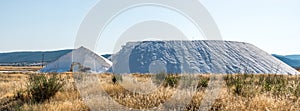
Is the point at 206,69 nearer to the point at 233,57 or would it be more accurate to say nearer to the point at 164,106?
the point at 233,57

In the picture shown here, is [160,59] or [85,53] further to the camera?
[85,53]

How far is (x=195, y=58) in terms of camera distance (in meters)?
54.8

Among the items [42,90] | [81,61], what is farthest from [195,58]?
[42,90]

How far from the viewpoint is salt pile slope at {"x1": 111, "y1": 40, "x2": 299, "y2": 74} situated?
52062mm

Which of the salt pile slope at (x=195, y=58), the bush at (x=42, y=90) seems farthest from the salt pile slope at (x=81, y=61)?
the bush at (x=42, y=90)

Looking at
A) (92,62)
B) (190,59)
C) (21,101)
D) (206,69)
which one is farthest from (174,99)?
(92,62)

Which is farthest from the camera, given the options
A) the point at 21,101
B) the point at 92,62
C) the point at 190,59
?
the point at 92,62

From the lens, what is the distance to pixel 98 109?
7895mm

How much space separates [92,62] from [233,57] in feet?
78.0

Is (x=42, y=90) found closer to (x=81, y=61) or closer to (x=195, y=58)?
(x=195, y=58)

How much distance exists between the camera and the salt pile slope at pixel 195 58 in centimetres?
5206

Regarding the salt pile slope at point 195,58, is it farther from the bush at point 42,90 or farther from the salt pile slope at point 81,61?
the bush at point 42,90

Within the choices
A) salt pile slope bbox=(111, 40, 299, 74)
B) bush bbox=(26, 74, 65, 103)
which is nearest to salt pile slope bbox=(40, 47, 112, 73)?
salt pile slope bbox=(111, 40, 299, 74)

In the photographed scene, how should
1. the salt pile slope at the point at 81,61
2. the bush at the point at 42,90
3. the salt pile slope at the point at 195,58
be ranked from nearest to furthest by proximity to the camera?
the bush at the point at 42,90 → the salt pile slope at the point at 195,58 → the salt pile slope at the point at 81,61
